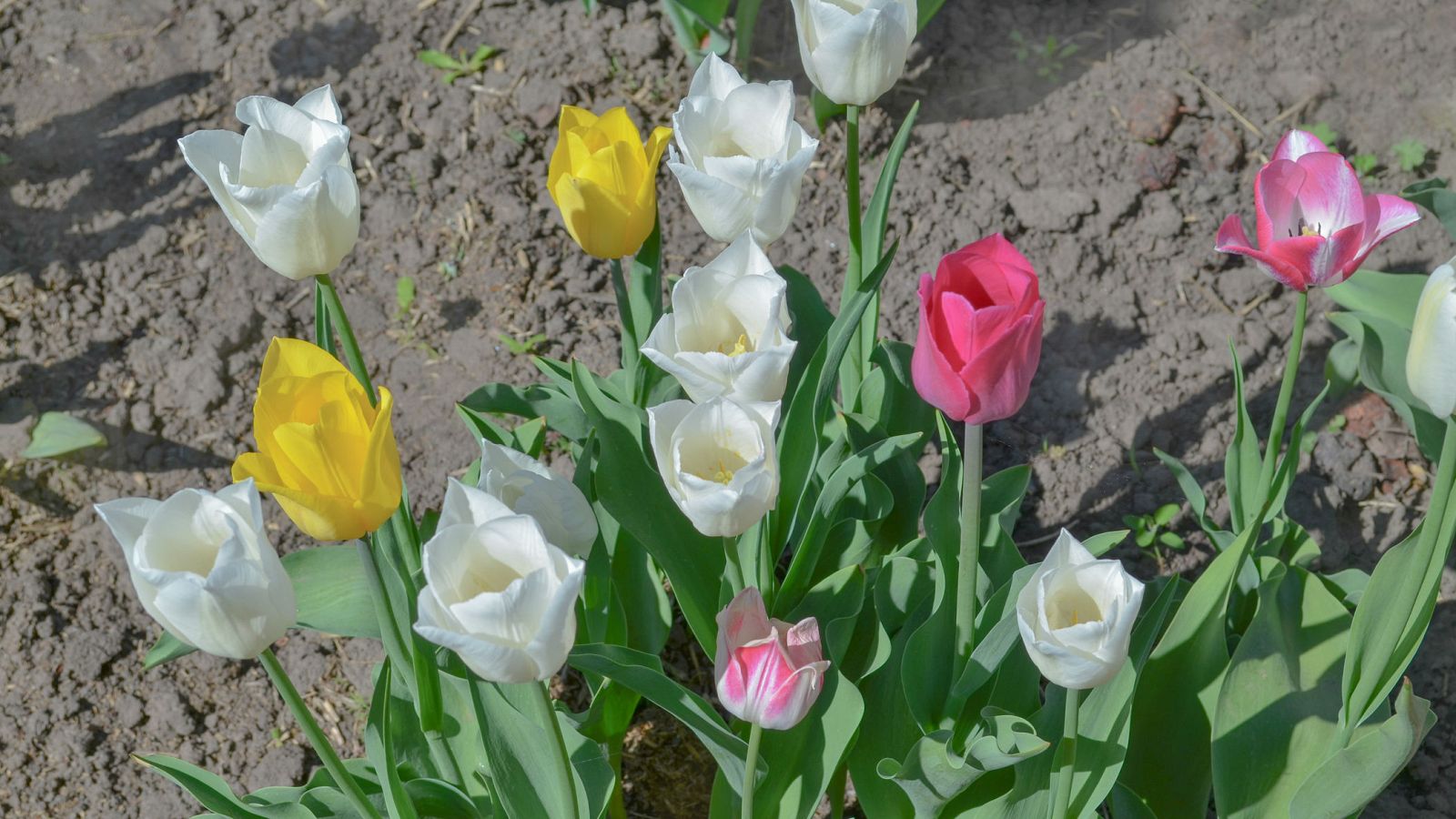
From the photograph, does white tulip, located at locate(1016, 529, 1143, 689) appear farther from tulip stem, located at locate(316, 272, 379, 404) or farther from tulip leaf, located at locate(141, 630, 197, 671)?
tulip leaf, located at locate(141, 630, 197, 671)

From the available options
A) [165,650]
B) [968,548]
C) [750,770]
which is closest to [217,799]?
[165,650]

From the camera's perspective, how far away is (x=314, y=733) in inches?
47.3

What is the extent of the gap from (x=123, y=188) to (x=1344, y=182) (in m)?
2.38

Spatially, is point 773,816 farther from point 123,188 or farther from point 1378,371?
point 123,188

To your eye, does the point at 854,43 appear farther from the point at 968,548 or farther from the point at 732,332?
the point at 968,548

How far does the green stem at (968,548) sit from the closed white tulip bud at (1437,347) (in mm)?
403

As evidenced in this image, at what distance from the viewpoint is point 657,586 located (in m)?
1.77

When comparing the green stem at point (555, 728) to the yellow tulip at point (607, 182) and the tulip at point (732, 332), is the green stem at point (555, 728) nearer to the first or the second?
Answer: the tulip at point (732, 332)

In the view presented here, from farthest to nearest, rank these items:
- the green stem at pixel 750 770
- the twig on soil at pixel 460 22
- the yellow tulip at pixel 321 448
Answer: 1. the twig on soil at pixel 460 22
2. the green stem at pixel 750 770
3. the yellow tulip at pixel 321 448

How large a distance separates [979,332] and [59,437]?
72.7 inches

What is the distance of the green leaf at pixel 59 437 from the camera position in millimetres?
2297

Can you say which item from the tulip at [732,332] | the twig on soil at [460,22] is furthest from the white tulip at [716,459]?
the twig on soil at [460,22]

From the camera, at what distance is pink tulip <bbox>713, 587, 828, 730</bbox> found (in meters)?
1.18

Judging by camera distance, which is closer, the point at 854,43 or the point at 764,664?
the point at 764,664
